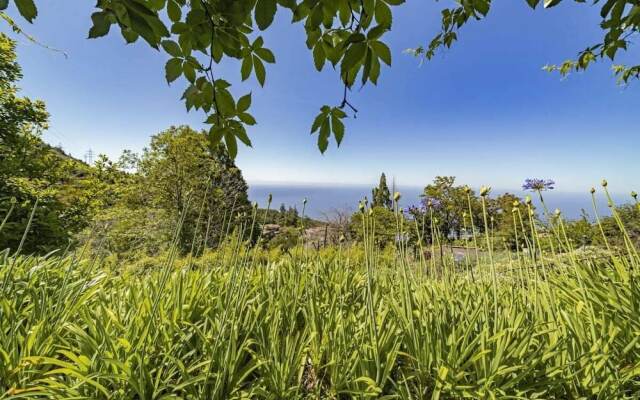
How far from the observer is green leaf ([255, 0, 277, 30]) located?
669 mm

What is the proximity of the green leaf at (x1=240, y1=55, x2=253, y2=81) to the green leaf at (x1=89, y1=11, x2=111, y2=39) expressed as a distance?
1.11 feet

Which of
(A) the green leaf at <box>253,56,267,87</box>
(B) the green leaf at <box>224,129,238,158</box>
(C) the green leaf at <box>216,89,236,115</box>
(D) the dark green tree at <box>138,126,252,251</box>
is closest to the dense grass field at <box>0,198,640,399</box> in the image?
(B) the green leaf at <box>224,129,238,158</box>

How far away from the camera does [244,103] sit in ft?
2.78

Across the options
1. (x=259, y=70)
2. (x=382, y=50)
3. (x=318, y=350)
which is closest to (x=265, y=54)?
(x=259, y=70)

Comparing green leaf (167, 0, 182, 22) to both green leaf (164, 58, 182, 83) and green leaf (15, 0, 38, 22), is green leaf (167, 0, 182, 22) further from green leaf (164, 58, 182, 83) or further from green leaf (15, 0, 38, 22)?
green leaf (15, 0, 38, 22)

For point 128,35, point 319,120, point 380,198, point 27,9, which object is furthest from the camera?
point 380,198

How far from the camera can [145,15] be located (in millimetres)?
573

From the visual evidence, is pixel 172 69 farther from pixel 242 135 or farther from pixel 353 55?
pixel 353 55

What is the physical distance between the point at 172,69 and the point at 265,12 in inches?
13.5

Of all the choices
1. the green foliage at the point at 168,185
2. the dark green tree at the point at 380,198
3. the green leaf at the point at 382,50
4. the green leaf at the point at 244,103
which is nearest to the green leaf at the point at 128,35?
the green leaf at the point at 244,103

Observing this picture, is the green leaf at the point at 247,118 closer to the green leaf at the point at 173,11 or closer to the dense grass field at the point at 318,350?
the green leaf at the point at 173,11

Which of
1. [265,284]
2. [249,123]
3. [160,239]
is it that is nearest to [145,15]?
[249,123]

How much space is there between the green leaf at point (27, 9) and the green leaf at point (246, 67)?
46 centimetres

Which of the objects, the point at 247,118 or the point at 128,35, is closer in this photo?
the point at 128,35
